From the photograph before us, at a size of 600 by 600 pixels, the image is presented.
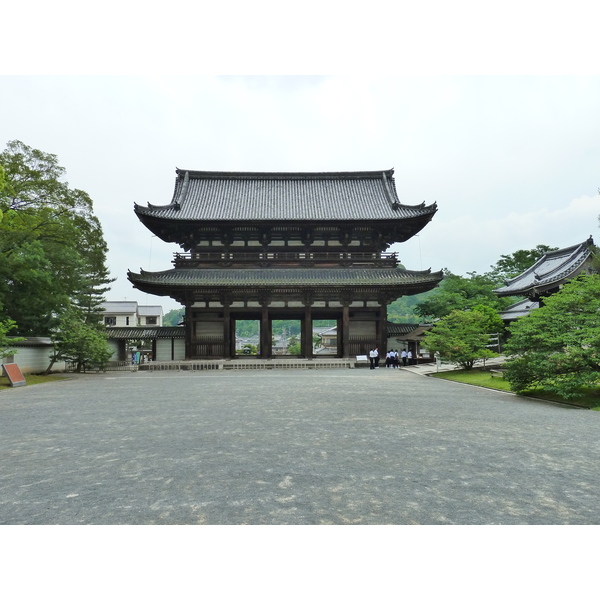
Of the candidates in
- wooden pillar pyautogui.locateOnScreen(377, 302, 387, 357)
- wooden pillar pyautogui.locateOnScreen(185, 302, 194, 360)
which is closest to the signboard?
wooden pillar pyautogui.locateOnScreen(185, 302, 194, 360)

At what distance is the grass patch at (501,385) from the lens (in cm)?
1111

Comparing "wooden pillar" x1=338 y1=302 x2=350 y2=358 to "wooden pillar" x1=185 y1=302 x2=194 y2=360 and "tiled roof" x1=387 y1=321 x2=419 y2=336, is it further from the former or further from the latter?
"wooden pillar" x1=185 y1=302 x2=194 y2=360

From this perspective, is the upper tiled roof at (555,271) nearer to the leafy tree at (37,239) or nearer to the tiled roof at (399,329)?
the tiled roof at (399,329)

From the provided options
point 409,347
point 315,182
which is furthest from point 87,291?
point 409,347

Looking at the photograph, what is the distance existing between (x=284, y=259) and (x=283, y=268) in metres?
0.73

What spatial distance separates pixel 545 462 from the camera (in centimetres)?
584

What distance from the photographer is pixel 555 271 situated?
23391 mm

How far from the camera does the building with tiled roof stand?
28.2 meters

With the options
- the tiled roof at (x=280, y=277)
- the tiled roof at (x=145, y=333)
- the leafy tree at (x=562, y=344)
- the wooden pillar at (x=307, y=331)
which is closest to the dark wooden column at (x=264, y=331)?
the tiled roof at (x=280, y=277)

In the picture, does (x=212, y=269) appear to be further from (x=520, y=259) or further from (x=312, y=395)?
(x=520, y=259)

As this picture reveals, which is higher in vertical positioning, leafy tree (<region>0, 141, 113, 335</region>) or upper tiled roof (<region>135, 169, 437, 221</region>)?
upper tiled roof (<region>135, 169, 437, 221</region>)

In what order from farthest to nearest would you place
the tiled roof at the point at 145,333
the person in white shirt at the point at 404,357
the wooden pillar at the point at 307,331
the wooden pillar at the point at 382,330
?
the tiled roof at the point at 145,333 → the wooden pillar at the point at 307,331 → the wooden pillar at the point at 382,330 → the person in white shirt at the point at 404,357

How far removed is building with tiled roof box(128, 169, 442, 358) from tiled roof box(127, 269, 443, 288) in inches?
2.9

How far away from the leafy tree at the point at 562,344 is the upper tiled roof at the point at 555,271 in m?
9.41
